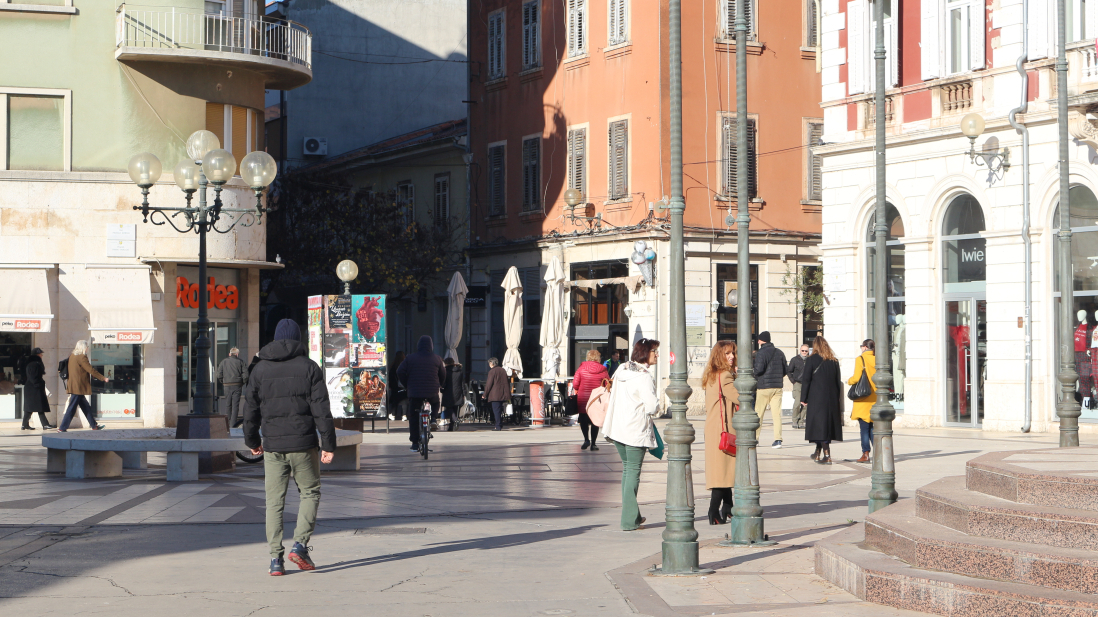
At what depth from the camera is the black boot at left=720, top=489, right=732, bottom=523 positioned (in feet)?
42.0

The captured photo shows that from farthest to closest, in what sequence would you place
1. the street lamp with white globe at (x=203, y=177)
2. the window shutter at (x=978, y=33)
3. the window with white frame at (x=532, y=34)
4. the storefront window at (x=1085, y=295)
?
the window with white frame at (x=532, y=34), the window shutter at (x=978, y=33), the storefront window at (x=1085, y=295), the street lamp with white globe at (x=203, y=177)

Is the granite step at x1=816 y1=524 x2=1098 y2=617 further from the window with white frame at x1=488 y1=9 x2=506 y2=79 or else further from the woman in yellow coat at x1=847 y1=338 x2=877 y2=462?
the window with white frame at x1=488 y1=9 x2=506 y2=79

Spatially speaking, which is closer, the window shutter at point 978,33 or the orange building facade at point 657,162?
the window shutter at point 978,33

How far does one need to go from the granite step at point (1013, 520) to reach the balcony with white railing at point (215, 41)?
2322 cm

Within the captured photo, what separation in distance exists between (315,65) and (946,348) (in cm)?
2744

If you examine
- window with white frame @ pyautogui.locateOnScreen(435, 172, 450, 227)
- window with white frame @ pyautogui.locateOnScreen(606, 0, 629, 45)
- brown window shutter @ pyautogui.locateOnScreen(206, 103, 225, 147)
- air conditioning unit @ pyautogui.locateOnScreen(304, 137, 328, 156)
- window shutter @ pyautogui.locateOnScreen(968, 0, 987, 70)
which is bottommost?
window with white frame @ pyautogui.locateOnScreen(435, 172, 450, 227)

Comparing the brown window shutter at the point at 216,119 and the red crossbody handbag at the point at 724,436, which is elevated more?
the brown window shutter at the point at 216,119

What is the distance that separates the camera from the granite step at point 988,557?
26.3ft

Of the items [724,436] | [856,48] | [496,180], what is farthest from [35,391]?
[724,436]

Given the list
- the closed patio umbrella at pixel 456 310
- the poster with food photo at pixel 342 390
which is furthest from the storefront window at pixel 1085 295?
the closed patio umbrella at pixel 456 310

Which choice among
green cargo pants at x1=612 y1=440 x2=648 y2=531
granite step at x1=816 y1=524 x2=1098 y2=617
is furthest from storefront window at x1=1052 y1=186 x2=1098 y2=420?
granite step at x1=816 y1=524 x2=1098 y2=617

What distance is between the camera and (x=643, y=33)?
33.4 metres

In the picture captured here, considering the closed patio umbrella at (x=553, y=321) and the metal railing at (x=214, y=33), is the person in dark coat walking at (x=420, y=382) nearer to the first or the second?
the closed patio umbrella at (x=553, y=321)

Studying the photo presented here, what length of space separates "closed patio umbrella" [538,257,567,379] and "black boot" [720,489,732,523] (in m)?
19.0
